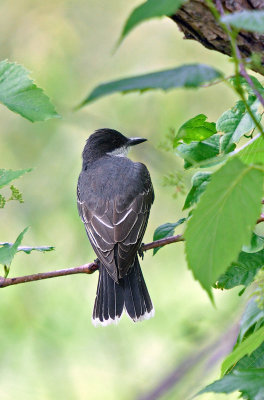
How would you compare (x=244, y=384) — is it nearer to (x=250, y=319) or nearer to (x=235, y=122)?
(x=250, y=319)

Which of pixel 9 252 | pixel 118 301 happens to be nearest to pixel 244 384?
pixel 9 252

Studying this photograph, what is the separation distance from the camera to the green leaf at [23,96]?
8.16ft

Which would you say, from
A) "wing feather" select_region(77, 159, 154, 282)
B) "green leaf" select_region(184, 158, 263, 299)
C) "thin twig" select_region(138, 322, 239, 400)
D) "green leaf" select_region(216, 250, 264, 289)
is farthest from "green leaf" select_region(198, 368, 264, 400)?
"wing feather" select_region(77, 159, 154, 282)

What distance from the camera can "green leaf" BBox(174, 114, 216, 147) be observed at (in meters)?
2.67

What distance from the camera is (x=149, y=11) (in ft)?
4.62

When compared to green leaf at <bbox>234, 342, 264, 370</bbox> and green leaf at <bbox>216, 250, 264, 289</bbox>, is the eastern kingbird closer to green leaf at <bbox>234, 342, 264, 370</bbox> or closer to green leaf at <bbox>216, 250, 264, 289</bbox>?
green leaf at <bbox>216, 250, 264, 289</bbox>

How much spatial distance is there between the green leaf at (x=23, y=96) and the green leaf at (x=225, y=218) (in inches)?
41.0

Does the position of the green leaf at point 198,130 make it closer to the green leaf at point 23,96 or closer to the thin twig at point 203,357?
the green leaf at point 23,96

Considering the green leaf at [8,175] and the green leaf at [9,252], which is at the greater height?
the green leaf at [8,175]

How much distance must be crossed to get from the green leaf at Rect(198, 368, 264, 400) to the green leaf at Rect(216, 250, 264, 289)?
760 millimetres

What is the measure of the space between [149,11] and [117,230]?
3.48 metres

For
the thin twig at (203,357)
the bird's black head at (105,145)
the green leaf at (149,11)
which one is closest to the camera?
the green leaf at (149,11)

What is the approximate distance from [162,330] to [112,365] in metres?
0.69

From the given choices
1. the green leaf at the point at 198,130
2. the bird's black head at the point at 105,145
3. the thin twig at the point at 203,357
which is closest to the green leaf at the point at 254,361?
the green leaf at the point at 198,130
